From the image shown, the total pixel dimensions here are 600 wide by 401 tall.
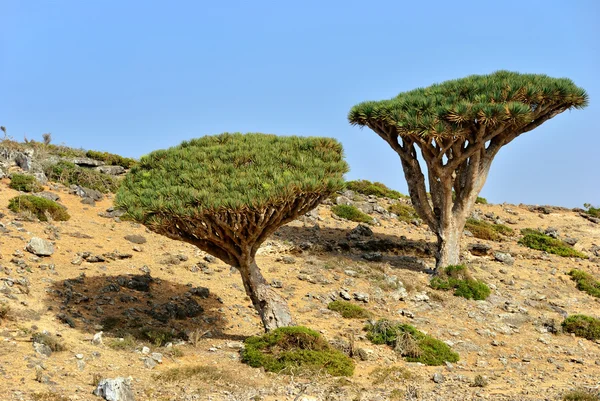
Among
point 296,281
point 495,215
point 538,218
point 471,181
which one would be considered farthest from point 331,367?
point 538,218

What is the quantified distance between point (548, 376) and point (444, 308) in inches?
216

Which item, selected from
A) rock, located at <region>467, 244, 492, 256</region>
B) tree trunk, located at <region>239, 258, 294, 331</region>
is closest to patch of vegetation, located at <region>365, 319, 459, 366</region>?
tree trunk, located at <region>239, 258, 294, 331</region>

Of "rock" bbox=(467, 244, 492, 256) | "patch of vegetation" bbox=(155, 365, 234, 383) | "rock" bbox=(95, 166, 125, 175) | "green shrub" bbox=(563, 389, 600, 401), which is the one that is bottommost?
"patch of vegetation" bbox=(155, 365, 234, 383)

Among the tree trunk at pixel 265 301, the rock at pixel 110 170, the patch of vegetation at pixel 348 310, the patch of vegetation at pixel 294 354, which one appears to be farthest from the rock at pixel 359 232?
the rock at pixel 110 170

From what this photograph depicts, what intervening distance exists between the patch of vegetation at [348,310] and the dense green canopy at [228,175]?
5076 millimetres

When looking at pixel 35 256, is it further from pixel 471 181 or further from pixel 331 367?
pixel 471 181

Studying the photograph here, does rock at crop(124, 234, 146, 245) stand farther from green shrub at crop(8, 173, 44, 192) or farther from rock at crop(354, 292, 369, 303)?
rock at crop(354, 292, 369, 303)

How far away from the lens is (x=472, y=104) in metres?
18.8

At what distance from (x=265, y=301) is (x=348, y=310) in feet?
12.0

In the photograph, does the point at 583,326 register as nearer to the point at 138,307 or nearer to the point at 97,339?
the point at 138,307

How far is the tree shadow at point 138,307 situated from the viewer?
13.4m

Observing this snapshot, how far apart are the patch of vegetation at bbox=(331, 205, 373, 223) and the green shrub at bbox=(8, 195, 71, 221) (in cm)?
1325

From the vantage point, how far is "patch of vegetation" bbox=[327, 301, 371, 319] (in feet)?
53.4

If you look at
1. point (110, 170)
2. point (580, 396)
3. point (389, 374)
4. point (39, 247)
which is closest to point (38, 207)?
point (39, 247)
